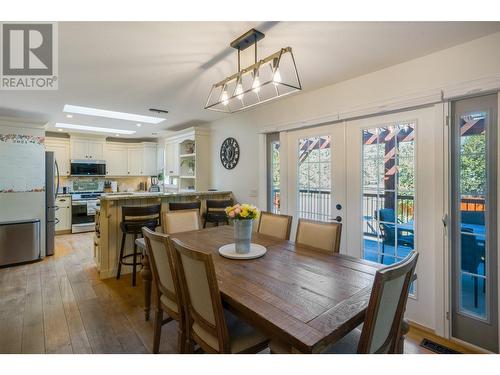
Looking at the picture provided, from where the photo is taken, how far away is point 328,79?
111 inches

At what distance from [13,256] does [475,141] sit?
570 cm

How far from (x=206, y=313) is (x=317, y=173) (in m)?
2.30

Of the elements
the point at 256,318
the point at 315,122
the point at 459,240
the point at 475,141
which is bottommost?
the point at 256,318

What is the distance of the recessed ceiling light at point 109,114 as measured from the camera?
3987mm

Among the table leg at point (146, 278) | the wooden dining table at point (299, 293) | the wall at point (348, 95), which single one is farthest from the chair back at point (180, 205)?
the wooden dining table at point (299, 293)

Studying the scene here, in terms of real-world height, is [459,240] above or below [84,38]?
below

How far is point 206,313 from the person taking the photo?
4.45ft

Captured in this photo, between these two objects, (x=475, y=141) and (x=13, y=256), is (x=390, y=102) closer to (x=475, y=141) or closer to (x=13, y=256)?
(x=475, y=141)

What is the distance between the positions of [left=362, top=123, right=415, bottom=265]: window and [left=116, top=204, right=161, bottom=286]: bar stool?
2515 millimetres

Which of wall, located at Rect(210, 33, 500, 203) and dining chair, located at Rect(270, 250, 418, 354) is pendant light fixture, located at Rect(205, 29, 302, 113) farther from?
dining chair, located at Rect(270, 250, 418, 354)

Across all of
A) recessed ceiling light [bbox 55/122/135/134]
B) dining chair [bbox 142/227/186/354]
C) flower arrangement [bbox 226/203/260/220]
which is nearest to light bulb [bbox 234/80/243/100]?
flower arrangement [bbox 226/203/260/220]

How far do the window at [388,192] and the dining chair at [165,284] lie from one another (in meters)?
2.01

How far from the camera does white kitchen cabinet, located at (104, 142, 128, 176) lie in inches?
261

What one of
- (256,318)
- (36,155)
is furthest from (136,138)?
(256,318)
